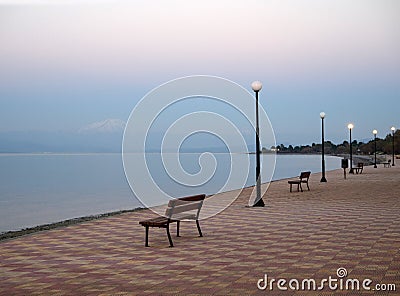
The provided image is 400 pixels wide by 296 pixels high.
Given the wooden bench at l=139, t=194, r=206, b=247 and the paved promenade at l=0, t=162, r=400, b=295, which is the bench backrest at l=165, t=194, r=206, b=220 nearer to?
the wooden bench at l=139, t=194, r=206, b=247

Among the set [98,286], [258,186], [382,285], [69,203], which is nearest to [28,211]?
[69,203]

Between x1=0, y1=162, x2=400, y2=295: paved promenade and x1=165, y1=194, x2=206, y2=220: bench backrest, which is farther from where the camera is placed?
x1=165, y1=194, x2=206, y2=220: bench backrest

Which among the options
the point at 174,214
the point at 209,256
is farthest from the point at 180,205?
the point at 209,256

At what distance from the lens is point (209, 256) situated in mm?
8523

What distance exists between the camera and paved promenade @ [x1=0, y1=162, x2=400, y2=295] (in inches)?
264

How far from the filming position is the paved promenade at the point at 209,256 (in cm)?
670

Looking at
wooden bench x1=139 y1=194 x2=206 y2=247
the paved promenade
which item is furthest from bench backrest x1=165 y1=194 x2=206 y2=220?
the paved promenade

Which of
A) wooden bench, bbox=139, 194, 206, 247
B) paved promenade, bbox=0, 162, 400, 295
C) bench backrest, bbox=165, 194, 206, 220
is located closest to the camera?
paved promenade, bbox=0, 162, 400, 295

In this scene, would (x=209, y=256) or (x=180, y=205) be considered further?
(x=180, y=205)

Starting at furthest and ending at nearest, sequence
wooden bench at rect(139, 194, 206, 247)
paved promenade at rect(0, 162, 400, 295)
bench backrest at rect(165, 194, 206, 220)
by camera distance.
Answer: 1. bench backrest at rect(165, 194, 206, 220)
2. wooden bench at rect(139, 194, 206, 247)
3. paved promenade at rect(0, 162, 400, 295)

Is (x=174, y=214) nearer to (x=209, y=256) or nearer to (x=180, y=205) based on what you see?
(x=180, y=205)

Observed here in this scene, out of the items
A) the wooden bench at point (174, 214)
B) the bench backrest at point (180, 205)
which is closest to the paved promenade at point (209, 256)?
the wooden bench at point (174, 214)

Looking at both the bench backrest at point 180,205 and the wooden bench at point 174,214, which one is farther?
the bench backrest at point 180,205

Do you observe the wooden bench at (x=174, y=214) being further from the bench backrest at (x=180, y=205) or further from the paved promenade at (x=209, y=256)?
the paved promenade at (x=209, y=256)
